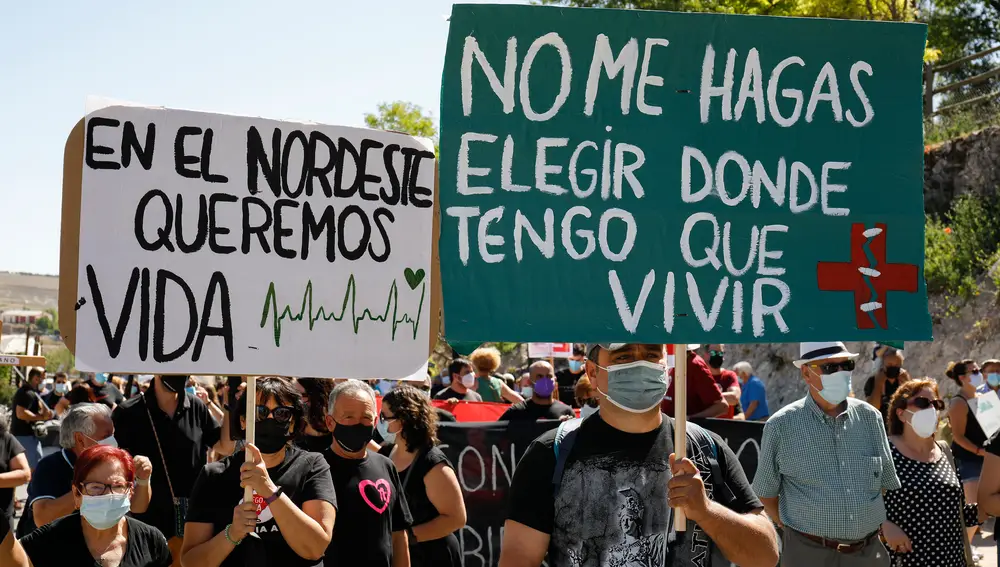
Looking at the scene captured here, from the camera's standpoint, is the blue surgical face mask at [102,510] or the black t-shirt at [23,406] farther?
the black t-shirt at [23,406]

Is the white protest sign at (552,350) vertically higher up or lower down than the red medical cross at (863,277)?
lower down

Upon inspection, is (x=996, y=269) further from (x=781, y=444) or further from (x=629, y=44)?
(x=629, y=44)

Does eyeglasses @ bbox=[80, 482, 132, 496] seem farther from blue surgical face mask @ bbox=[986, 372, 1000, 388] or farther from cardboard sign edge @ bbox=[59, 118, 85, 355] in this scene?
blue surgical face mask @ bbox=[986, 372, 1000, 388]

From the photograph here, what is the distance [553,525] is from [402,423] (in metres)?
2.49

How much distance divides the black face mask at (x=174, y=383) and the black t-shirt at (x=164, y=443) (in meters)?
0.05

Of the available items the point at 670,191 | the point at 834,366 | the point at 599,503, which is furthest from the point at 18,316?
the point at 599,503

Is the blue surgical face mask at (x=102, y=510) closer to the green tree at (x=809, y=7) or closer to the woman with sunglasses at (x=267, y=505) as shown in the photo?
the woman with sunglasses at (x=267, y=505)

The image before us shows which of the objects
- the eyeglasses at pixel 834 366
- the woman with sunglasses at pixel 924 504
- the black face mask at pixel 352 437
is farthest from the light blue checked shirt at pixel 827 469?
the black face mask at pixel 352 437

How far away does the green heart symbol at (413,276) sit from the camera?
4605 millimetres

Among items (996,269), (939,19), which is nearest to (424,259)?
(996,269)

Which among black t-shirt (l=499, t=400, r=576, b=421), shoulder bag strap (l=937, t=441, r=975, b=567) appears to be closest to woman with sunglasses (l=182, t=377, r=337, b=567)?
shoulder bag strap (l=937, t=441, r=975, b=567)

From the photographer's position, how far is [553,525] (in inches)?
141

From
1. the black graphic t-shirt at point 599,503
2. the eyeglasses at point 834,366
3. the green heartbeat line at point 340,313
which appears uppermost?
the green heartbeat line at point 340,313

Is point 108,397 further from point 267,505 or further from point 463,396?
point 267,505
